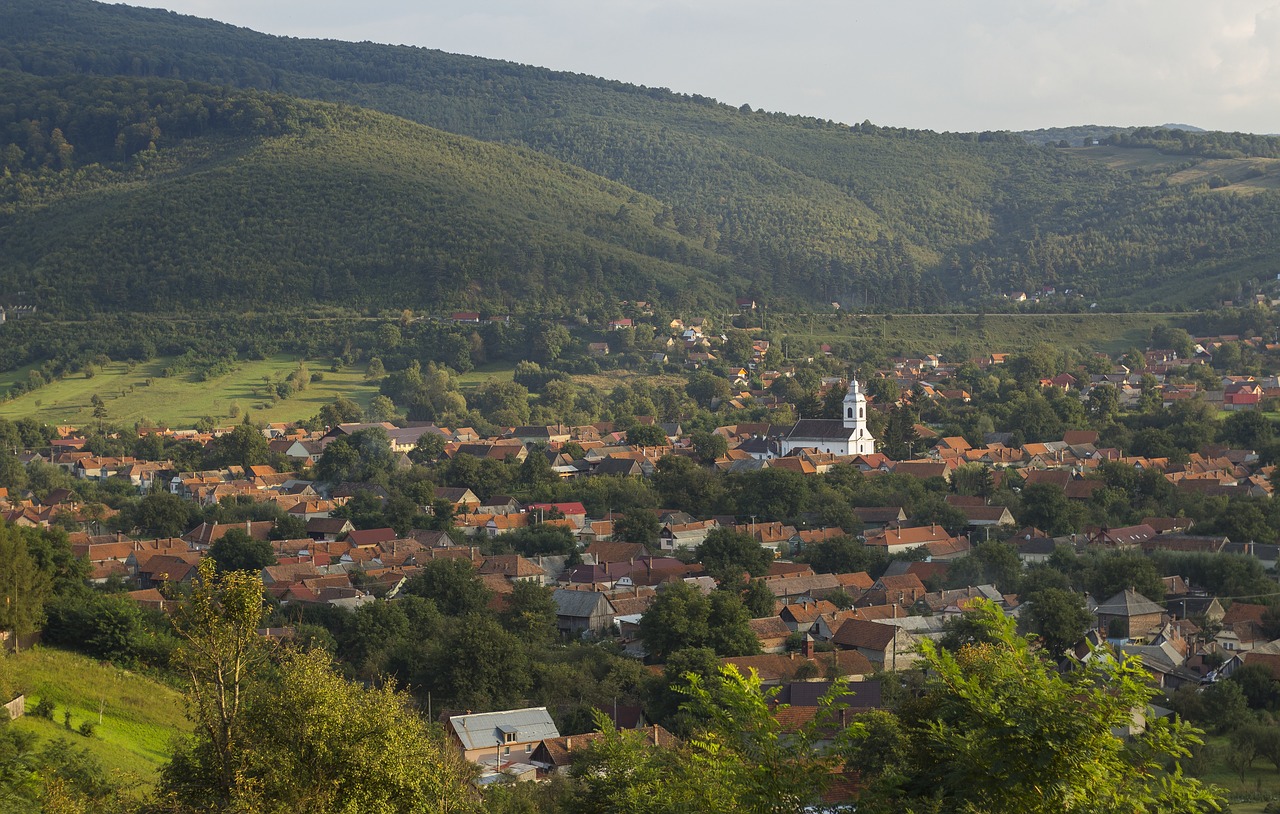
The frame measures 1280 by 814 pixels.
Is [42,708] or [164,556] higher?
[42,708]

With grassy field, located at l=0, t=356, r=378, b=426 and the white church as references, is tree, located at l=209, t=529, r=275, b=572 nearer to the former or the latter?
the white church

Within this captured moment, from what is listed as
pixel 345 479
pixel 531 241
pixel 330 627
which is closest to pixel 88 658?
pixel 330 627

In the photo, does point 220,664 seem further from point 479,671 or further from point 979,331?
point 979,331

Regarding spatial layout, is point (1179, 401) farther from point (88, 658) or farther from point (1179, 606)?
point (88, 658)

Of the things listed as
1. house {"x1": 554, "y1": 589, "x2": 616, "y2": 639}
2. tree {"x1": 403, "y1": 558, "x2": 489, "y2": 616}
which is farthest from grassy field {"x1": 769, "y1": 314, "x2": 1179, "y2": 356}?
tree {"x1": 403, "y1": 558, "x2": 489, "y2": 616}

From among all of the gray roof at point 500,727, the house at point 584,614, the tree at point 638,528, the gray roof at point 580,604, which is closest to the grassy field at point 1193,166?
the tree at point 638,528

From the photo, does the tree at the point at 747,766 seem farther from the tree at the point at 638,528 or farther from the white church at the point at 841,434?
the white church at the point at 841,434

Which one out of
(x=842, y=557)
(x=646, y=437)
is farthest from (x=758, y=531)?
(x=646, y=437)
